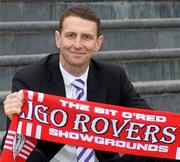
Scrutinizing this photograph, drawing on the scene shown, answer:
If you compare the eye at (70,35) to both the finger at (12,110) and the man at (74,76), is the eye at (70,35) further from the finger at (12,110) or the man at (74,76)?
the finger at (12,110)

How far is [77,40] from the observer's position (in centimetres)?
277

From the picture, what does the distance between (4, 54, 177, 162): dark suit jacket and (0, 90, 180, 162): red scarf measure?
0.08 meters

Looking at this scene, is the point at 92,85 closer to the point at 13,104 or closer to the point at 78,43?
the point at 78,43

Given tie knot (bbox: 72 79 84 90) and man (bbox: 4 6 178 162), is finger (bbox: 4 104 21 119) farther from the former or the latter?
tie knot (bbox: 72 79 84 90)

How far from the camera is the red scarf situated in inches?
110

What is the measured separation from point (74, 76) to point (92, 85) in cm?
13

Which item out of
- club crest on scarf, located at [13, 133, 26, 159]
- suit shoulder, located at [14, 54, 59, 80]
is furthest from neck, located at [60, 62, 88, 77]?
club crest on scarf, located at [13, 133, 26, 159]

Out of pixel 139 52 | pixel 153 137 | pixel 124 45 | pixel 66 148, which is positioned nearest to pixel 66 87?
pixel 66 148

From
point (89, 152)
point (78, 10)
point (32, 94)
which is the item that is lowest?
point (89, 152)

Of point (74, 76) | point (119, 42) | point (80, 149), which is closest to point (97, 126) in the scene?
point (80, 149)

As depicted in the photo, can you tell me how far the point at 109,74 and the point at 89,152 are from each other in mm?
481

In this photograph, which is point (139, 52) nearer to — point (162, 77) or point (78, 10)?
point (162, 77)

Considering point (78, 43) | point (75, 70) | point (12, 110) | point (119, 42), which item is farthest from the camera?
point (119, 42)

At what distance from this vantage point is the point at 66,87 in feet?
9.55
